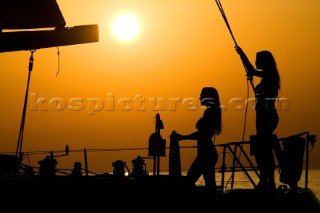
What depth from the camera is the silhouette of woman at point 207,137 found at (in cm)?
802

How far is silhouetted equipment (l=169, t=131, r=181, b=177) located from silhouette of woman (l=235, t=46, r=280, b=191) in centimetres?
147

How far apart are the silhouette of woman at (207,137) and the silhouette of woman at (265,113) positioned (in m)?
0.70

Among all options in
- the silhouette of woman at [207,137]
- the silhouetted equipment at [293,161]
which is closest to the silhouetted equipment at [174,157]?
the silhouette of woman at [207,137]

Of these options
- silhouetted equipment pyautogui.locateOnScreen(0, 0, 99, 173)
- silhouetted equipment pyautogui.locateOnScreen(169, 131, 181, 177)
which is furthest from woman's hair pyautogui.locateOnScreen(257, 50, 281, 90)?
silhouetted equipment pyautogui.locateOnScreen(0, 0, 99, 173)

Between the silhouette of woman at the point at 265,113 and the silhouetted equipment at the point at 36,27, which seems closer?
the silhouetted equipment at the point at 36,27

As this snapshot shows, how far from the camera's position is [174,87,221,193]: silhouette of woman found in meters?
8.02

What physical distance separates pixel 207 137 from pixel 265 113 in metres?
1.07

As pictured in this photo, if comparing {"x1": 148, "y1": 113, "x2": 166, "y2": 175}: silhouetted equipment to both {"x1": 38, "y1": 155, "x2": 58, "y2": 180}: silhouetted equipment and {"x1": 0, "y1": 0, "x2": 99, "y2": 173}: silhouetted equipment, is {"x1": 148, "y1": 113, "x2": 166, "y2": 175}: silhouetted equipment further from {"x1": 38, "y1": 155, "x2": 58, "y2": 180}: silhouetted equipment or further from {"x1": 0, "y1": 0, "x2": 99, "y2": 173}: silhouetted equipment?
{"x1": 0, "y1": 0, "x2": 99, "y2": 173}: silhouetted equipment

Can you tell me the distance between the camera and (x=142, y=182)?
27.2ft

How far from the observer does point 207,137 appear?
26.9ft

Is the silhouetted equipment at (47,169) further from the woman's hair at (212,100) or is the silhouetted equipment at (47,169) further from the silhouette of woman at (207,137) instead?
the woman's hair at (212,100)

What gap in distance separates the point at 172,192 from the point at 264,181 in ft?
5.26

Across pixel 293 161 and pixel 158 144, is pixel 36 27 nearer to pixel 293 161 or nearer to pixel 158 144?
pixel 158 144

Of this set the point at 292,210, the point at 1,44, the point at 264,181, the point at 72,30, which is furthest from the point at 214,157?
the point at 1,44
